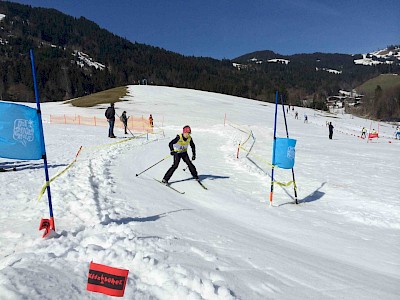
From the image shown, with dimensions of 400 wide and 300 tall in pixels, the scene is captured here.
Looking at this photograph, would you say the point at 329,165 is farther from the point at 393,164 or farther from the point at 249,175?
the point at 249,175

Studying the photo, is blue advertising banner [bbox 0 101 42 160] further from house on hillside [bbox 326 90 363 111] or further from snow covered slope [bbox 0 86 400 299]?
house on hillside [bbox 326 90 363 111]

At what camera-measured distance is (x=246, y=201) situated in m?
8.38

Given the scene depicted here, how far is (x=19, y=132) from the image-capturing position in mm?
4305

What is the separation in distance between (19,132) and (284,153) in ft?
21.3

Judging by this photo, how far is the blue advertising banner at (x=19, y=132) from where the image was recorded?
4219mm

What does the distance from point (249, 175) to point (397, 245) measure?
607 centimetres

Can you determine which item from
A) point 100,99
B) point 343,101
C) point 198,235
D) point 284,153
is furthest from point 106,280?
point 343,101

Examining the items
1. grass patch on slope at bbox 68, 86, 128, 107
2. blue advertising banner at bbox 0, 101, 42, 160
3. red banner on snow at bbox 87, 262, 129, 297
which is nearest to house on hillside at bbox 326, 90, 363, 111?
grass patch on slope at bbox 68, 86, 128, 107

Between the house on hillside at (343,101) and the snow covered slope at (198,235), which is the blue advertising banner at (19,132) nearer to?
the snow covered slope at (198,235)

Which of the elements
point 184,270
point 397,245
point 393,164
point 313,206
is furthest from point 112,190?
point 393,164

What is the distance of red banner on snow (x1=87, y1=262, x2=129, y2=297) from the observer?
2.63 metres

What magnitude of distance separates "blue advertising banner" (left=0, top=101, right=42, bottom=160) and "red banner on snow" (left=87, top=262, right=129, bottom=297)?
2.59m

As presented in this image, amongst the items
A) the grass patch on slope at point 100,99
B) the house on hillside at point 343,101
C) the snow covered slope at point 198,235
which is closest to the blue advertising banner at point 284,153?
the snow covered slope at point 198,235

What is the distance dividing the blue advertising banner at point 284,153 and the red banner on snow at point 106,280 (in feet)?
21.2
